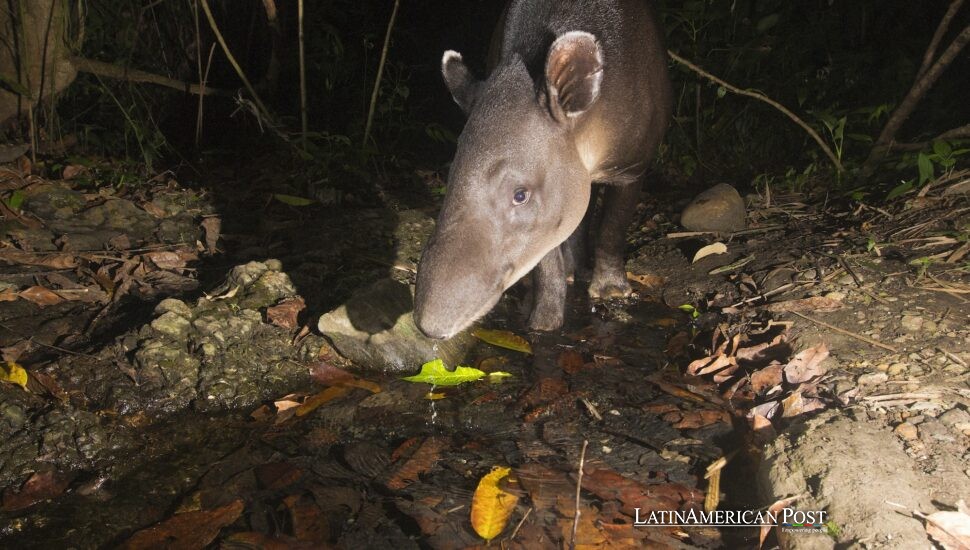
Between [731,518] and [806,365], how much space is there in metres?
1.01

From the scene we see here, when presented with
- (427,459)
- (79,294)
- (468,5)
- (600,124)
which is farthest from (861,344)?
(468,5)

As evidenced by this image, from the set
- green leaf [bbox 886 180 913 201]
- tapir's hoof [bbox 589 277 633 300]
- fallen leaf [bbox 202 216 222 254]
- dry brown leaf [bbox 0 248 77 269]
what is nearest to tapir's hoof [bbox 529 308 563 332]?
tapir's hoof [bbox 589 277 633 300]

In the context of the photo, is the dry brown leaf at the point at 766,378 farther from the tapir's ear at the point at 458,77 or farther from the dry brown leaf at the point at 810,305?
the tapir's ear at the point at 458,77

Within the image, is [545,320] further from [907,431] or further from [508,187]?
[907,431]

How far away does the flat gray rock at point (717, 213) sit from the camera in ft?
16.5

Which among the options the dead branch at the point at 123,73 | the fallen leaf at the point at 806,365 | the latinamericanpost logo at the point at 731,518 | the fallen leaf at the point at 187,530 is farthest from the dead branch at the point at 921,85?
the dead branch at the point at 123,73

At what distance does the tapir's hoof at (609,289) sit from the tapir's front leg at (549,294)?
19.1 inches

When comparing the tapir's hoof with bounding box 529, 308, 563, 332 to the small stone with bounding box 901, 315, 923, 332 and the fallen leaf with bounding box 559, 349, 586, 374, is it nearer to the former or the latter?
the fallen leaf with bounding box 559, 349, 586, 374

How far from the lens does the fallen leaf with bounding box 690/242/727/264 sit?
15.4 feet

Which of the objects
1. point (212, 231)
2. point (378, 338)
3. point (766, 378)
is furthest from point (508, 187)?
point (212, 231)

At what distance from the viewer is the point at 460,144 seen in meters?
3.21

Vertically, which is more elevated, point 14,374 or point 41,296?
point 14,374

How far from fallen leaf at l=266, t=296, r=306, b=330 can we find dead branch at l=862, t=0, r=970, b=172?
4.20m

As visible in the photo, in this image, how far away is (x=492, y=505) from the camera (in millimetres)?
2541
